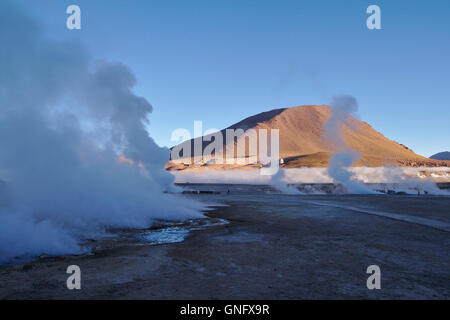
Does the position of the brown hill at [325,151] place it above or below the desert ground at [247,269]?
above

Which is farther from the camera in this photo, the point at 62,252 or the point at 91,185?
the point at 91,185

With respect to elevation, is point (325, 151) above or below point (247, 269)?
above

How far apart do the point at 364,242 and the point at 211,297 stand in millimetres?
8100

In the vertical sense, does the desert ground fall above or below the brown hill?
below

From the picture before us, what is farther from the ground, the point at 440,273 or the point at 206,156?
the point at 206,156

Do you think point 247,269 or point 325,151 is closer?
point 247,269

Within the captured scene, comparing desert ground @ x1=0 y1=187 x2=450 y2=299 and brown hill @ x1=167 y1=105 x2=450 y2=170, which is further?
brown hill @ x1=167 y1=105 x2=450 y2=170

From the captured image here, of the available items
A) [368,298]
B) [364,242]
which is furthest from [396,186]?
[368,298]

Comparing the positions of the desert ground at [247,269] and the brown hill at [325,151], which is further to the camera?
the brown hill at [325,151]

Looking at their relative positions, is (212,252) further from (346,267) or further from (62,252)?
(62,252)
